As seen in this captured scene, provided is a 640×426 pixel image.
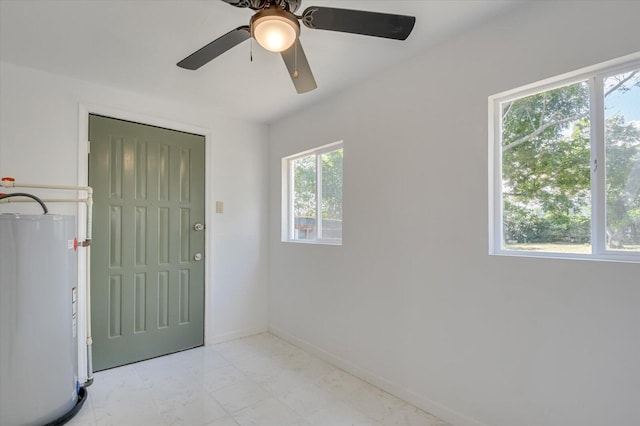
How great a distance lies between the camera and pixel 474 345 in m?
1.84

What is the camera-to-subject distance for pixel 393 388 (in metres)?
2.25

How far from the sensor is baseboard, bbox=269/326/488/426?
1893mm

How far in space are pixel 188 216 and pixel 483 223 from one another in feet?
8.11

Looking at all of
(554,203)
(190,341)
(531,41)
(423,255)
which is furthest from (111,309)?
(531,41)

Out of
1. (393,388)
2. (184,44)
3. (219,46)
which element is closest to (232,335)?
(393,388)

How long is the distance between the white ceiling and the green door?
0.50 meters

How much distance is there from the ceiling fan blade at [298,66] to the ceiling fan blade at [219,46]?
19 centimetres

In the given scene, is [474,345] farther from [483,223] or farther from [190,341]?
[190,341]

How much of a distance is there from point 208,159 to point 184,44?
1320mm

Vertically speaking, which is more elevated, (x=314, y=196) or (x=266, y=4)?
(x=266, y=4)

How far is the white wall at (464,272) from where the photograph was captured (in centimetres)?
144

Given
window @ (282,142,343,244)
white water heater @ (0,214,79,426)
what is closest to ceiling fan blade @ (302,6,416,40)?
window @ (282,142,343,244)

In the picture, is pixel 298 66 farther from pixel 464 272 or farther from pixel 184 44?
pixel 464 272

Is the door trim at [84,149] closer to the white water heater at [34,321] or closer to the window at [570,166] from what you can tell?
the white water heater at [34,321]
